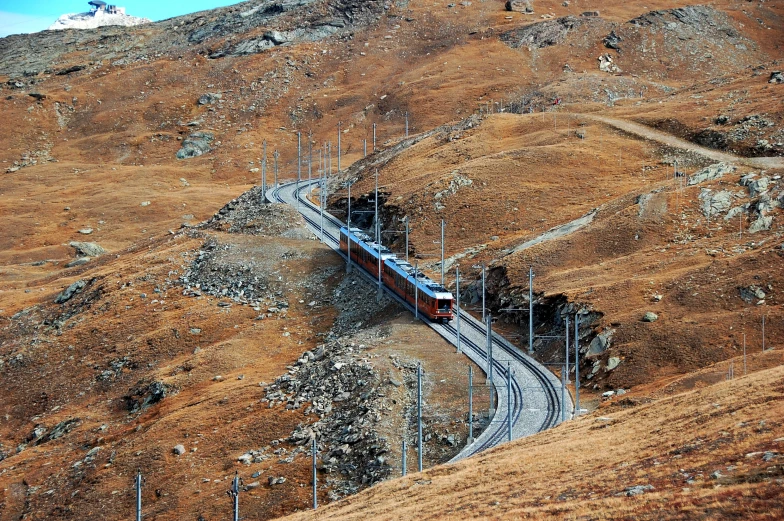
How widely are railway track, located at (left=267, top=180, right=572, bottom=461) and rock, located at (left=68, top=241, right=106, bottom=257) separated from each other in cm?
6772

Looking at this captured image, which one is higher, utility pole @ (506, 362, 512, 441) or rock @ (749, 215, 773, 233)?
rock @ (749, 215, 773, 233)

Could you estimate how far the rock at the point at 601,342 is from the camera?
8188 cm

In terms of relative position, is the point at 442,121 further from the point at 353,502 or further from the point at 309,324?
the point at 353,502

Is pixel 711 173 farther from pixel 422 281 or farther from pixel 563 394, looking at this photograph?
pixel 563 394

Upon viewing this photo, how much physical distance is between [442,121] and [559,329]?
→ 110472 millimetres

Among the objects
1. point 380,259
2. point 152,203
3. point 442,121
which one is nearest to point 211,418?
point 380,259

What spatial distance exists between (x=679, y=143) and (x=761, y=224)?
3743 cm

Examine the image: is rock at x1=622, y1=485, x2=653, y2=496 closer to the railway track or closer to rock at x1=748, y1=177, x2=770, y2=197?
the railway track

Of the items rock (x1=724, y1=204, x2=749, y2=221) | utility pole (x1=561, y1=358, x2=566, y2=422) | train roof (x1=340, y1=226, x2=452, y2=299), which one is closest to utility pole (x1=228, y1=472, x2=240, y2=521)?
utility pole (x1=561, y1=358, x2=566, y2=422)

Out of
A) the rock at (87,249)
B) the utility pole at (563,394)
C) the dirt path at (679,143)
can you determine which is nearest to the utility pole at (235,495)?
the utility pole at (563,394)

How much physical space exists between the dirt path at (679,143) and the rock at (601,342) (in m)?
42.3

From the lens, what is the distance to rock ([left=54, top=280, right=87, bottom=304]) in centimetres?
12175

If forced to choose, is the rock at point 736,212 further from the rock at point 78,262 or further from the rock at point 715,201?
the rock at point 78,262

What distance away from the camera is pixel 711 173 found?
379ft
